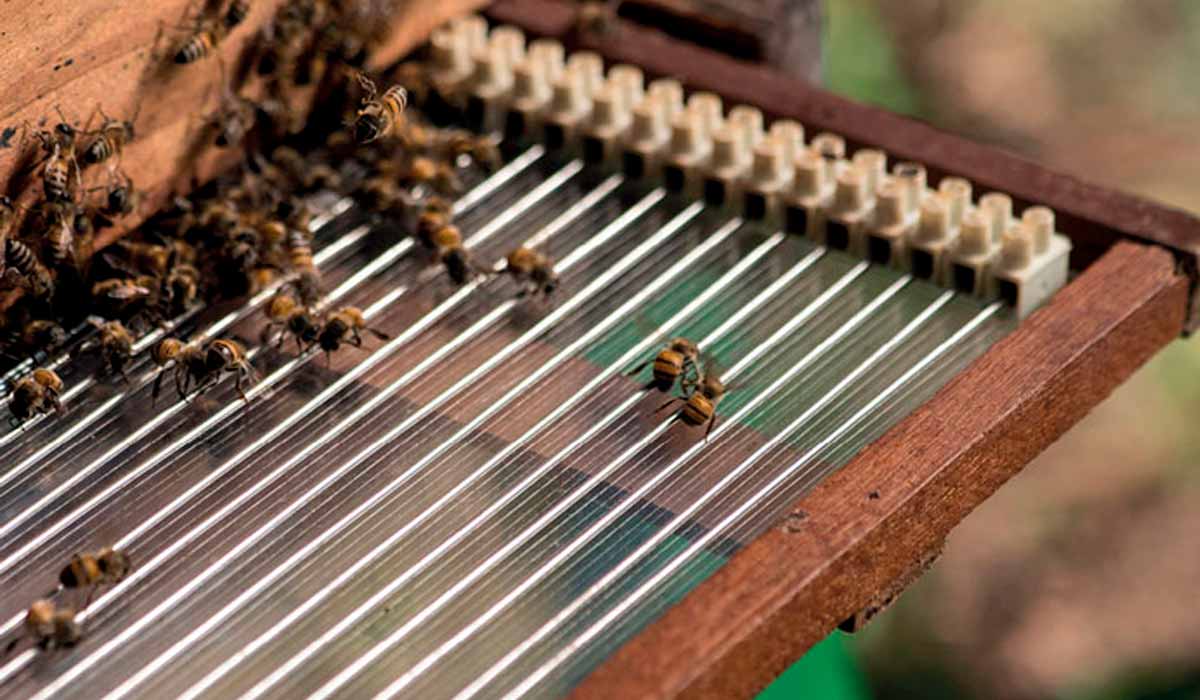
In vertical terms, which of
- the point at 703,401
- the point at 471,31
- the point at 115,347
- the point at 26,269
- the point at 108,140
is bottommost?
the point at 703,401

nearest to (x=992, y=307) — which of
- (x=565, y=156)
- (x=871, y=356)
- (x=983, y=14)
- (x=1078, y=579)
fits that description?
(x=871, y=356)

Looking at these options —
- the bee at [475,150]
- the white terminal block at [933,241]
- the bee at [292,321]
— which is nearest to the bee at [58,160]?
the bee at [292,321]

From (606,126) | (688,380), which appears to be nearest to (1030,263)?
(688,380)

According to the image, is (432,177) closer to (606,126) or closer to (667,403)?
(606,126)

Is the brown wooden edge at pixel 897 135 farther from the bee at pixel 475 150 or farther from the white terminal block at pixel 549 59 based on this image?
the bee at pixel 475 150

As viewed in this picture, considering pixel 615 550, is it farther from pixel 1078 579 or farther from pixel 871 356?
A: pixel 1078 579

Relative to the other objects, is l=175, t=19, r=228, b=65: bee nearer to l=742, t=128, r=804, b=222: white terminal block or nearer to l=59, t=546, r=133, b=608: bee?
→ l=742, t=128, r=804, b=222: white terminal block
